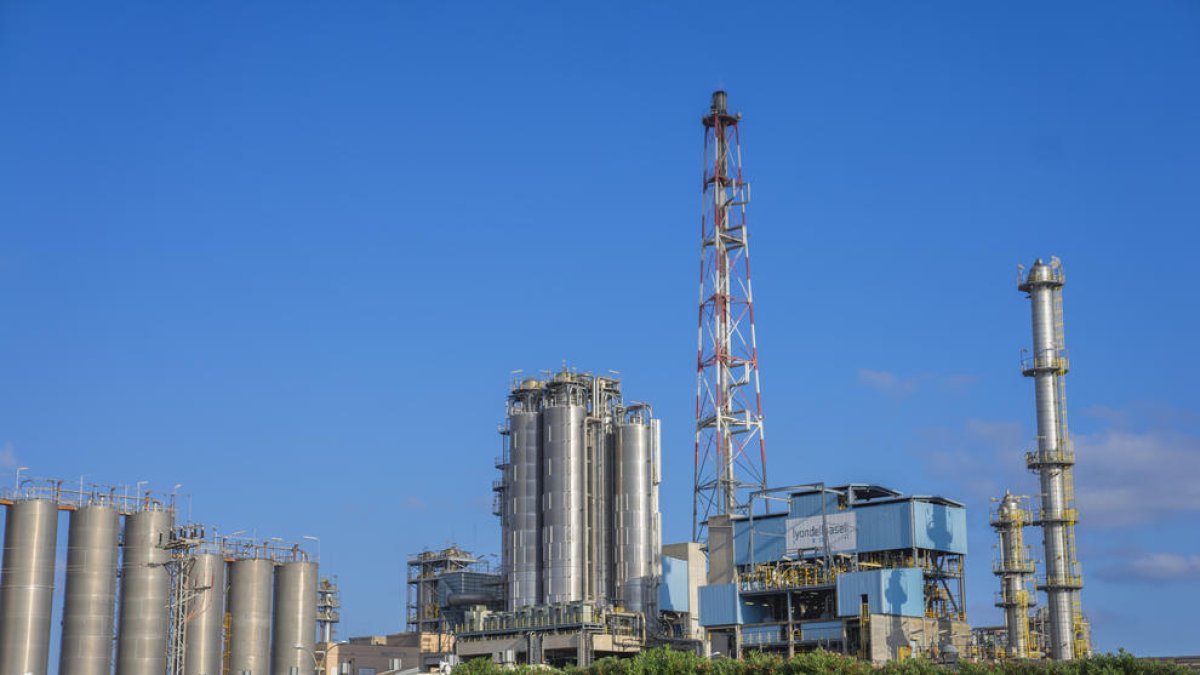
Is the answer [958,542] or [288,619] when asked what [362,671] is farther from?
[958,542]

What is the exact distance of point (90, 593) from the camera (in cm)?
11306

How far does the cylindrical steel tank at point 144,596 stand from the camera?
375ft

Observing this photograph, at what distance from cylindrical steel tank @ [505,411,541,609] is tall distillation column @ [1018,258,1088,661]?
48052 mm

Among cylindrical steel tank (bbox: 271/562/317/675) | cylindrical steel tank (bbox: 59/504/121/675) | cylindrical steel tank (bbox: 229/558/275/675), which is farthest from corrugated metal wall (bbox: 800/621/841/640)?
cylindrical steel tank (bbox: 59/504/121/675)

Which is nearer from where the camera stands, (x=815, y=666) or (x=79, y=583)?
(x=815, y=666)

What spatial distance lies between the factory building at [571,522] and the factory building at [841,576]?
12.7 m

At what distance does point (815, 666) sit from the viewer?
270 ft

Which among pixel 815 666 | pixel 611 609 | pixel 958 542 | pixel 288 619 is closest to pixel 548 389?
pixel 611 609

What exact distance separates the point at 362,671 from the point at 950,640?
64.2 m

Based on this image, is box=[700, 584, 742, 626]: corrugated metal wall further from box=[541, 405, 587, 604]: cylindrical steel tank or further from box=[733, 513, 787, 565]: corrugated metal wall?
box=[541, 405, 587, 604]: cylindrical steel tank

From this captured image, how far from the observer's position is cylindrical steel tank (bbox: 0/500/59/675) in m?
108

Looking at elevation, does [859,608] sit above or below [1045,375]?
below

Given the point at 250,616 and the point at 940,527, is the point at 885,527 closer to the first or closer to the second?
the point at 940,527

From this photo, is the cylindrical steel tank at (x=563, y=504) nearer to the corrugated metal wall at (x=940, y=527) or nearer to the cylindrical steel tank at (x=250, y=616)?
the cylindrical steel tank at (x=250, y=616)
